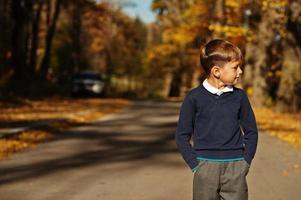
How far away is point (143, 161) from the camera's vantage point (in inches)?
457

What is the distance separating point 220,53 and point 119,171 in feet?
20.4

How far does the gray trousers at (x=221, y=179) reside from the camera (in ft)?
14.9

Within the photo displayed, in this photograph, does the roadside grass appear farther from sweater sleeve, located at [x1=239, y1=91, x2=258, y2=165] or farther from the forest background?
sweater sleeve, located at [x1=239, y1=91, x2=258, y2=165]

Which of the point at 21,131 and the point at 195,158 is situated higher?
the point at 195,158

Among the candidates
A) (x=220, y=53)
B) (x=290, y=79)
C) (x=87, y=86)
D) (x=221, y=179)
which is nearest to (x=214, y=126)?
(x=221, y=179)

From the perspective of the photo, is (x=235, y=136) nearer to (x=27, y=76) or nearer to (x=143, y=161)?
(x=143, y=161)

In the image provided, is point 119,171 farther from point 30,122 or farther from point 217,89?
point 30,122

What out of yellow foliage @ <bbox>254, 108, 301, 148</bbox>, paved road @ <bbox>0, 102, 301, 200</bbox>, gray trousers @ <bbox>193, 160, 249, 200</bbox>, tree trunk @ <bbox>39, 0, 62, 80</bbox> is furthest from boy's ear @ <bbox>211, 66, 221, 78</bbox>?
tree trunk @ <bbox>39, 0, 62, 80</bbox>

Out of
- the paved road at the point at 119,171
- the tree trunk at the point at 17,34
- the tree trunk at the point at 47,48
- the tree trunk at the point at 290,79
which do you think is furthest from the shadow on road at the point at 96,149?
the tree trunk at the point at 47,48

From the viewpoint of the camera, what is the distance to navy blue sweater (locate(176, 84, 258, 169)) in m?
4.53

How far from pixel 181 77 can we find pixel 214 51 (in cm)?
5728

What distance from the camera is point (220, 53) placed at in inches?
176

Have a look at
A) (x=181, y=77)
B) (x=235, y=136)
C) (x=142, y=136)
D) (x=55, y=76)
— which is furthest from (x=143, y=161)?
(x=181, y=77)

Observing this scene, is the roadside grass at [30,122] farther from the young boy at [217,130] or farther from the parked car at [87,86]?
the parked car at [87,86]
